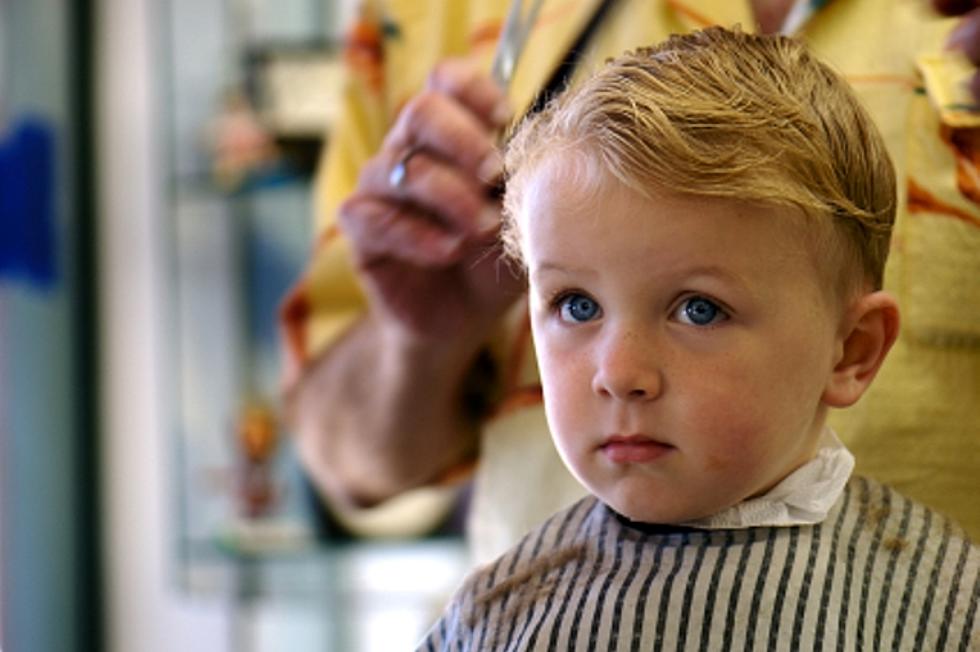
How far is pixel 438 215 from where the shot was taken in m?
0.91

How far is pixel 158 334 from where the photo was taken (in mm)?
2746

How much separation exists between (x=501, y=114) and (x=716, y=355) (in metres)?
0.33

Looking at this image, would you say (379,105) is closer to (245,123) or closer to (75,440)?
(245,123)

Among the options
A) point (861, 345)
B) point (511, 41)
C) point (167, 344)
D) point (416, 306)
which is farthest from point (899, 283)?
point (167, 344)

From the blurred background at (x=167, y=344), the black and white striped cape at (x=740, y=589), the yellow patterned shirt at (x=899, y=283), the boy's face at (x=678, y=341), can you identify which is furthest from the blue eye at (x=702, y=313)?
the blurred background at (x=167, y=344)

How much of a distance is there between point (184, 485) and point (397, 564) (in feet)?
1.28

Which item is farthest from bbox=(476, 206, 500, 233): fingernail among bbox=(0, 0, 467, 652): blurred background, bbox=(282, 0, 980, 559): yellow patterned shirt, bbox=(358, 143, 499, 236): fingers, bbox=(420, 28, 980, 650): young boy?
bbox=(0, 0, 467, 652): blurred background

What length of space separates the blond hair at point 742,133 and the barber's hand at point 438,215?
232mm

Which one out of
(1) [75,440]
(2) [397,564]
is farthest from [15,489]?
(2) [397,564]

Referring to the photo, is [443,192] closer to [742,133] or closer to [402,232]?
[402,232]

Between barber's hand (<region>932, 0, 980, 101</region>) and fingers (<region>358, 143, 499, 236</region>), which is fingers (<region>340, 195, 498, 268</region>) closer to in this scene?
fingers (<region>358, 143, 499, 236</region>)

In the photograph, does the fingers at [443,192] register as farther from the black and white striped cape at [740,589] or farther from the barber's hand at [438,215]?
the black and white striped cape at [740,589]

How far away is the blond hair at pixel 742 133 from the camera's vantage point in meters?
0.57

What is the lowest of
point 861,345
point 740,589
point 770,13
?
point 740,589
